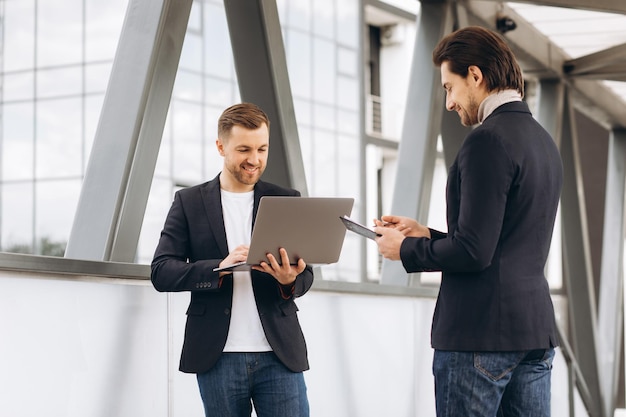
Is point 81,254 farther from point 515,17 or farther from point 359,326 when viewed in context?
point 515,17

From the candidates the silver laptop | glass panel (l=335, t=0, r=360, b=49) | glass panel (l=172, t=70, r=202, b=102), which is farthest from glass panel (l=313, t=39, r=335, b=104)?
the silver laptop

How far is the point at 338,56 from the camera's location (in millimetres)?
22266

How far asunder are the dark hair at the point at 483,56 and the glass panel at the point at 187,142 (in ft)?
55.8

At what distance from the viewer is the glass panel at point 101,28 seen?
2186 cm

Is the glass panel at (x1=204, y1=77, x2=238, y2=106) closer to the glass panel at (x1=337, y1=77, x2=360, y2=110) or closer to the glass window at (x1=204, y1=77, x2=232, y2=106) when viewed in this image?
the glass window at (x1=204, y1=77, x2=232, y2=106)

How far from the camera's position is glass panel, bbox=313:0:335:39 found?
21.8 m

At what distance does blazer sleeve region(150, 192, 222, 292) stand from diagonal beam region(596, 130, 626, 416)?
10386mm

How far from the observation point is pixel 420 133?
7293 millimetres

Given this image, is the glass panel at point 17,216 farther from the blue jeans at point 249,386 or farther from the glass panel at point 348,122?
the blue jeans at point 249,386

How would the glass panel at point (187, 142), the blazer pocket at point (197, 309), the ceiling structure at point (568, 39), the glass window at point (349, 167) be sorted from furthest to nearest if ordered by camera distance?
the glass window at point (349, 167)
the glass panel at point (187, 142)
the ceiling structure at point (568, 39)
the blazer pocket at point (197, 309)

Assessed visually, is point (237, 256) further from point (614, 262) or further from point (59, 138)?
point (59, 138)

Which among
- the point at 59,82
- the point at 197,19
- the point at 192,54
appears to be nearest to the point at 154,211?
the point at 192,54

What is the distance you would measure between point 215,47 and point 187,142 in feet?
7.39

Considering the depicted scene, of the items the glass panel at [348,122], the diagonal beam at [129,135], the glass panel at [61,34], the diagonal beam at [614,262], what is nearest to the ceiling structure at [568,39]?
the diagonal beam at [614,262]
